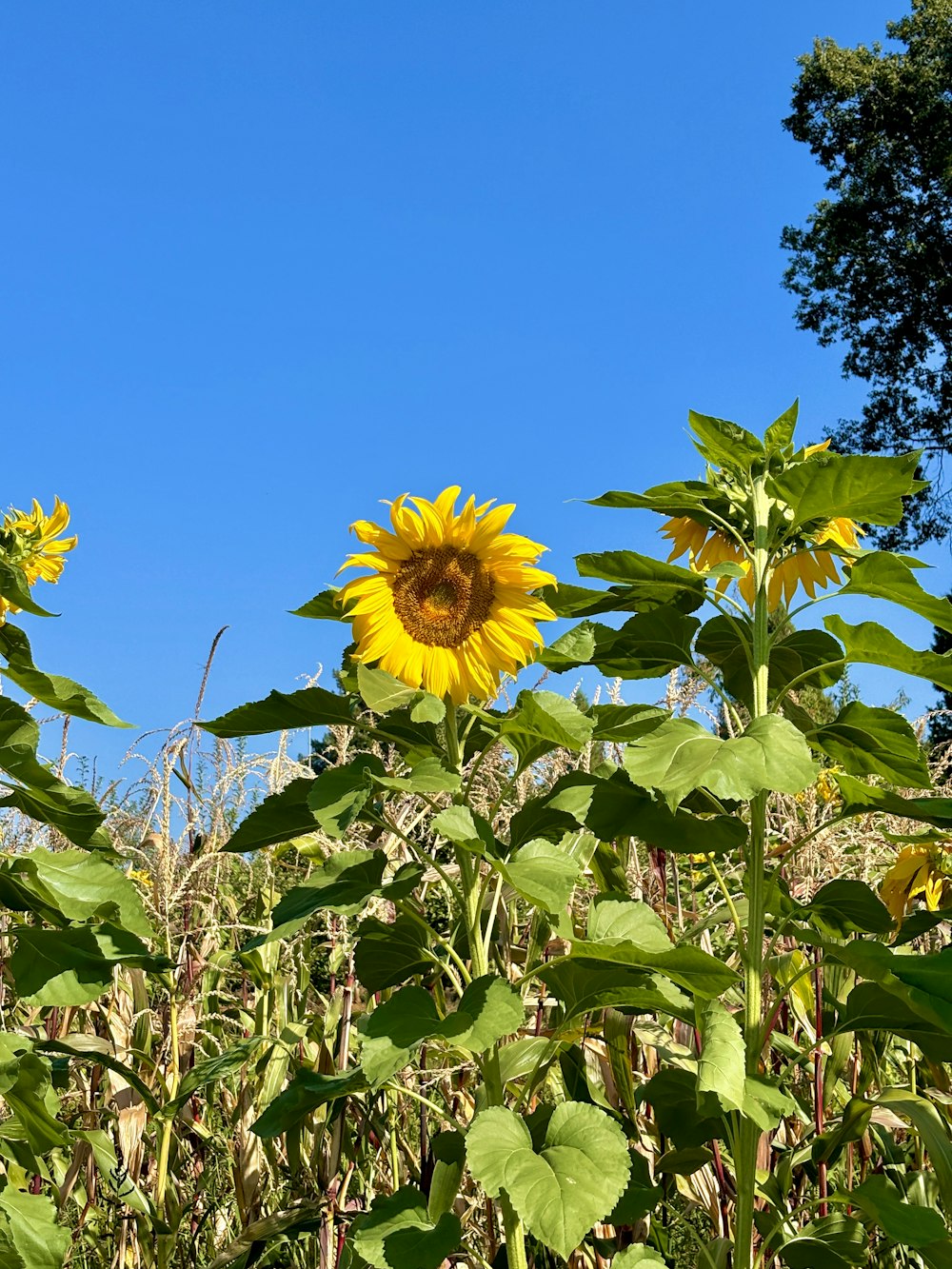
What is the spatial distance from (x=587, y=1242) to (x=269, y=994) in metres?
0.85

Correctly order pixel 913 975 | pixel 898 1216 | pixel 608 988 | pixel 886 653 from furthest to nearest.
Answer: pixel 886 653 < pixel 608 988 < pixel 898 1216 < pixel 913 975

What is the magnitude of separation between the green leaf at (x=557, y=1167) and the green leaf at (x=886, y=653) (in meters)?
0.76

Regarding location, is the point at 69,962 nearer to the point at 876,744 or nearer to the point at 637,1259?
the point at 637,1259

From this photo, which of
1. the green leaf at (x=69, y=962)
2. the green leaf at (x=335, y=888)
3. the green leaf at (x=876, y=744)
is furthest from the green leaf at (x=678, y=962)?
the green leaf at (x=69, y=962)

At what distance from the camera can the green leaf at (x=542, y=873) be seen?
4.81 ft

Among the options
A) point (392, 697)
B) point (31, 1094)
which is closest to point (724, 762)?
point (392, 697)

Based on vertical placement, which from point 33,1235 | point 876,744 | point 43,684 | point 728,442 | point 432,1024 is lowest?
point 33,1235

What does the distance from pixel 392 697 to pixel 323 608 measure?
0.90 feet

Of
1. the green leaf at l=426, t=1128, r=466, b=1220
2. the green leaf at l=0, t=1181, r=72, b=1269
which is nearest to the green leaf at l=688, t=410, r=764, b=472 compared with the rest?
the green leaf at l=426, t=1128, r=466, b=1220

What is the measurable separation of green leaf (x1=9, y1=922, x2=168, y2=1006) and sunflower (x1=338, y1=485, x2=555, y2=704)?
639mm

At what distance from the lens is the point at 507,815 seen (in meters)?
2.67

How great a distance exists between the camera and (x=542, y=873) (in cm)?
154

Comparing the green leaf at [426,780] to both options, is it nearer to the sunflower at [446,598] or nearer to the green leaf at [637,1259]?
the sunflower at [446,598]

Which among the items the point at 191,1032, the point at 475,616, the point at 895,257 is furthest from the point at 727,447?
the point at 895,257
